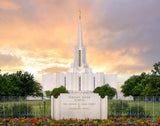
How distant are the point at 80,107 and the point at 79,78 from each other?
73.6 metres

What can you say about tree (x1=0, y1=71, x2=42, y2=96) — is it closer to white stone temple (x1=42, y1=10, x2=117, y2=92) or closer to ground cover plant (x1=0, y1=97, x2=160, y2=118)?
ground cover plant (x1=0, y1=97, x2=160, y2=118)

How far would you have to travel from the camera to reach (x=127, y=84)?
6069 centimetres

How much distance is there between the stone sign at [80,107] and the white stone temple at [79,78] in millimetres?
70451

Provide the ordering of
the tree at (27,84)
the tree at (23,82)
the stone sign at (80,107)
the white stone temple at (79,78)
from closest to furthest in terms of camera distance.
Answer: the stone sign at (80,107), the tree at (23,82), the tree at (27,84), the white stone temple at (79,78)

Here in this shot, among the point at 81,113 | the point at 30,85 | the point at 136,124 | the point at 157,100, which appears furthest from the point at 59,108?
the point at 30,85

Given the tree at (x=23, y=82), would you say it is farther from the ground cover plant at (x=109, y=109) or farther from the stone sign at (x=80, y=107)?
the stone sign at (x=80, y=107)

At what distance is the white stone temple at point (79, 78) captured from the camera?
8475cm

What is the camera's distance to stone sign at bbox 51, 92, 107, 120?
12938 millimetres

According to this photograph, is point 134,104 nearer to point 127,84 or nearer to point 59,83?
point 127,84

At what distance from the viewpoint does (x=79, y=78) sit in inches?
3403

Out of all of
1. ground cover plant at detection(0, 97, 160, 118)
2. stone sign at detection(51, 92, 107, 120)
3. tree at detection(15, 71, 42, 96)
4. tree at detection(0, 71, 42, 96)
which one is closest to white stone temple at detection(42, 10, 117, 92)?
tree at detection(0, 71, 42, 96)

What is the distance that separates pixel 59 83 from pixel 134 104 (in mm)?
69250

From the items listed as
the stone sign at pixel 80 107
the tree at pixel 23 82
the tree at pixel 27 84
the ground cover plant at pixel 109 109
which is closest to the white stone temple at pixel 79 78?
the tree at pixel 23 82

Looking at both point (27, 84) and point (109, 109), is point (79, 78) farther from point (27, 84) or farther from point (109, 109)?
point (109, 109)
